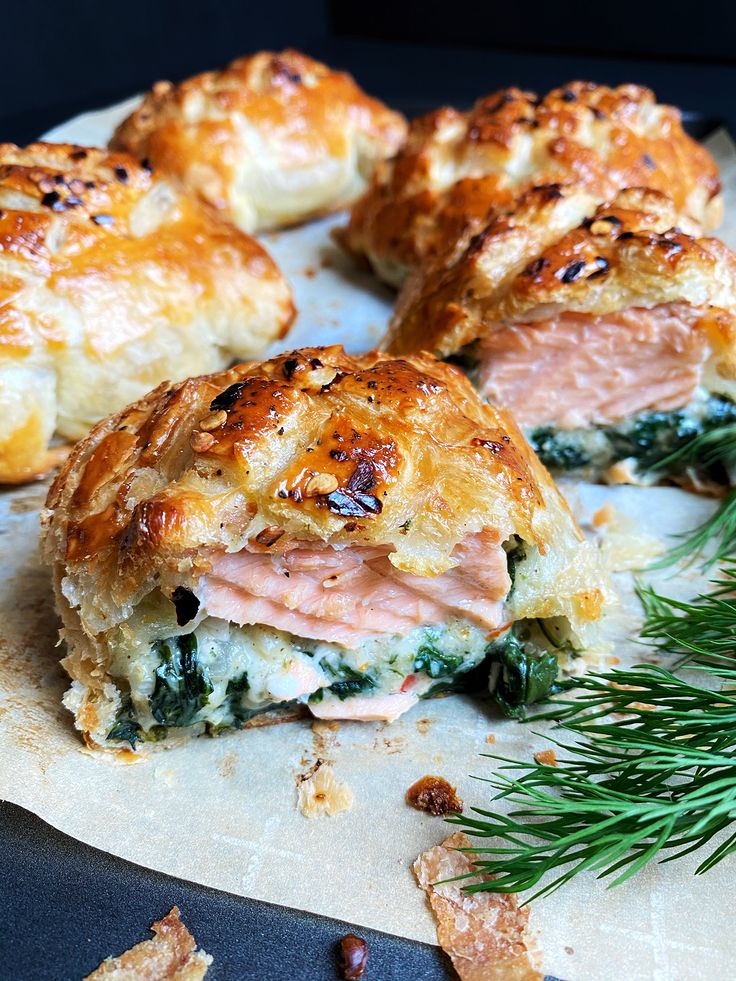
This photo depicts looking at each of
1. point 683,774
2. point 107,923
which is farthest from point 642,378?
point 107,923

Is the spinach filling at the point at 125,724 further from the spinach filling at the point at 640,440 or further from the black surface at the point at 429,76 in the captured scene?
the black surface at the point at 429,76

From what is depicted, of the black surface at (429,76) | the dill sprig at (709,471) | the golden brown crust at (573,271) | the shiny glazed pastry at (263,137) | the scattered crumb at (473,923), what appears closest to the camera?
the scattered crumb at (473,923)

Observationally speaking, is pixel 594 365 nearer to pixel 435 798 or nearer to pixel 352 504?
pixel 352 504

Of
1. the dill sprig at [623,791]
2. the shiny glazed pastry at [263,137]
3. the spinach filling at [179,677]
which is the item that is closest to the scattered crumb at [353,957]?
the dill sprig at [623,791]

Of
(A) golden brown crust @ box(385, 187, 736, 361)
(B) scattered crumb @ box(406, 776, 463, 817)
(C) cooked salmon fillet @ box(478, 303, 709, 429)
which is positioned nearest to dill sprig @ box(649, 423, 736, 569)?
(C) cooked salmon fillet @ box(478, 303, 709, 429)

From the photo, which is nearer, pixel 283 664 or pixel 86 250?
pixel 283 664

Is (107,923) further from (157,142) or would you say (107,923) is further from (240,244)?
(157,142)

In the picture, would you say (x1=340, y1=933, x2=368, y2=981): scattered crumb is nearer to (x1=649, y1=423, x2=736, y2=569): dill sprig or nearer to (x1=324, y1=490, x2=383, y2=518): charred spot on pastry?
(x1=324, y1=490, x2=383, y2=518): charred spot on pastry

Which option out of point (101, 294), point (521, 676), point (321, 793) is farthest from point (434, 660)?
point (101, 294)
